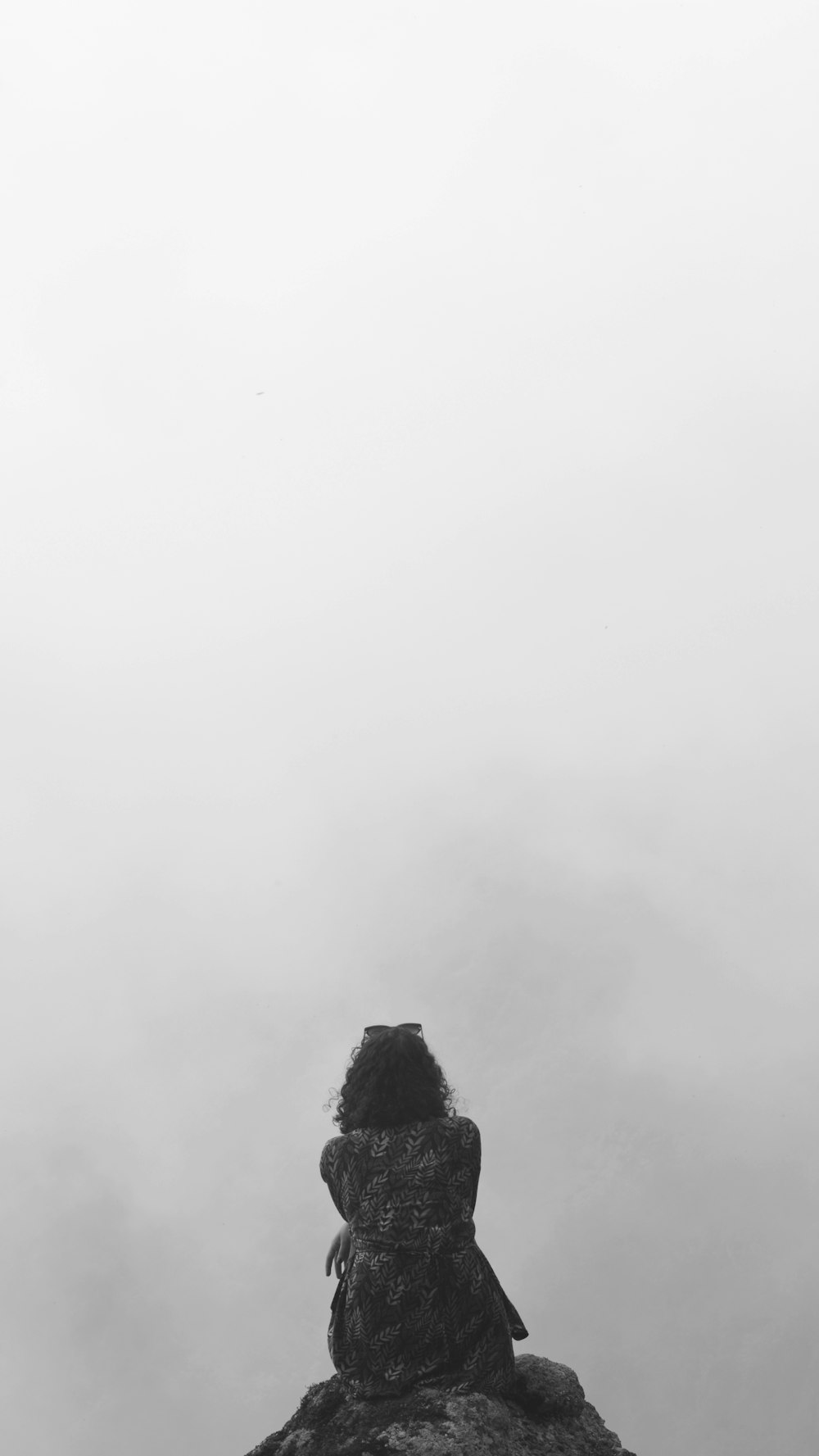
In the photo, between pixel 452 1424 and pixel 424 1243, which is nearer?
pixel 452 1424

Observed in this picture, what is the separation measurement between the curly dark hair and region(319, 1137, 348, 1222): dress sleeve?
10cm

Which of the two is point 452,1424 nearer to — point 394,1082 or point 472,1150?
point 472,1150

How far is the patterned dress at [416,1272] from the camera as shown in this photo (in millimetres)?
3811

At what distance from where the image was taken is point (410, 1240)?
384 cm

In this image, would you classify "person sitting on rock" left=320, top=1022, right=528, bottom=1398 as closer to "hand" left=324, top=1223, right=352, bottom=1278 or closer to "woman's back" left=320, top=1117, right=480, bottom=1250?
"woman's back" left=320, top=1117, right=480, bottom=1250

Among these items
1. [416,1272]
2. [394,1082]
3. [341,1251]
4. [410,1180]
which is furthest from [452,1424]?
[394,1082]

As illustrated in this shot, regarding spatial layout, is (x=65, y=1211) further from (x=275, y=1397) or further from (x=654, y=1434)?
(x=654, y=1434)

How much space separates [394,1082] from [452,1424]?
890 mm

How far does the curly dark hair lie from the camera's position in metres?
3.86

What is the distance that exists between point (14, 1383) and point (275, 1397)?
6226mm

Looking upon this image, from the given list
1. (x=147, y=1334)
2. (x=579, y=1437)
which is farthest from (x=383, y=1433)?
(x=147, y=1334)

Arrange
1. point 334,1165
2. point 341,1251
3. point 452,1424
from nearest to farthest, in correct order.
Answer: point 452,1424 < point 334,1165 < point 341,1251

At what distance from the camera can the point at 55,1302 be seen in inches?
1133

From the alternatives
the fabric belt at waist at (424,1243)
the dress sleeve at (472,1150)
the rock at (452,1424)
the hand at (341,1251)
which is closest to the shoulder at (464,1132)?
the dress sleeve at (472,1150)
